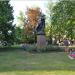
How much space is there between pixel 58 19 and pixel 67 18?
59.1 inches

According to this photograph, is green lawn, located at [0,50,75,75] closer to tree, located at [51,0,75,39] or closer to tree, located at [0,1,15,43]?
tree, located at [0,1,15,43]

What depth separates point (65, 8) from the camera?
1841 inches

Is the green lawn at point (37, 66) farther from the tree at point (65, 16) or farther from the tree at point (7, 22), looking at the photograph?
the tree at point (65, 16)

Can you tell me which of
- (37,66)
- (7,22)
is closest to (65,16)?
(7,22)

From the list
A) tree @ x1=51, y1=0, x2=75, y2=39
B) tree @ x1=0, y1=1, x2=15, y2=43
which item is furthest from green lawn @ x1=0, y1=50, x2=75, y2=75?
tree @ x1=51, y1=0, x2=75, y2=39

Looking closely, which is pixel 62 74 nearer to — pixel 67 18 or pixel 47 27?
pixel 67 18

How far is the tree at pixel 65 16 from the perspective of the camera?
45.8 meters

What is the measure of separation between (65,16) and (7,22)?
528 inches

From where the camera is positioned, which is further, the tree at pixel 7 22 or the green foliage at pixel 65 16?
the green foliage at pixel 65 16

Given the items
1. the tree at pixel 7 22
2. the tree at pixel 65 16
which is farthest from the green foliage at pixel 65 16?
the tree at pixel 7 22

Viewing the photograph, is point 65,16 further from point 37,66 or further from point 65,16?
point 37,66

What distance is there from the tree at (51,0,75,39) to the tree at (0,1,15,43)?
34.4 feet

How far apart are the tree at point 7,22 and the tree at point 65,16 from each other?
34.4 feet

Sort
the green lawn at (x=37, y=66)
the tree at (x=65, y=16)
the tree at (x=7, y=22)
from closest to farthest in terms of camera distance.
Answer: the green lawn at (x=37, y=66) → the tree at (x=7, y=22) → the tree at (x=65, y=16)
